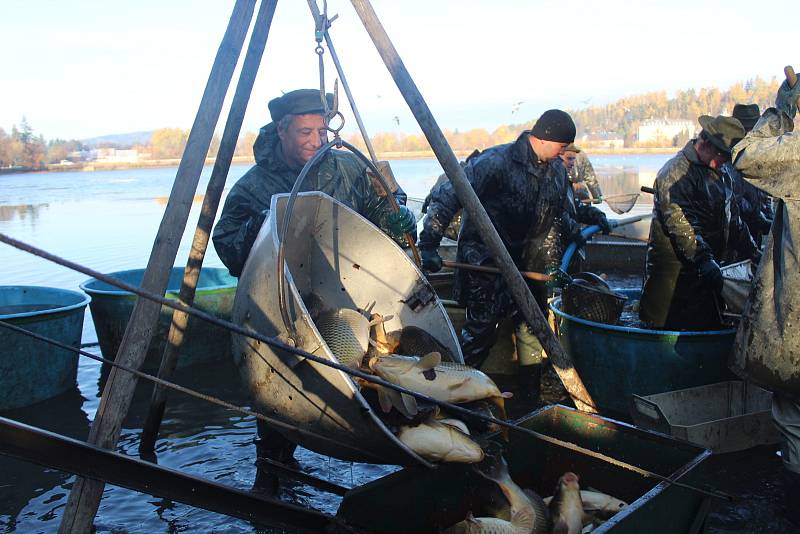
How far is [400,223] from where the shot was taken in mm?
4418

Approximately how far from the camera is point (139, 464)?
262 cm

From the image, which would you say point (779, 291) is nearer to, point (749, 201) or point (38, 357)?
point (749, 201)

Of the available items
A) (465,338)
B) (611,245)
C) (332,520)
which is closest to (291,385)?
(332,520)

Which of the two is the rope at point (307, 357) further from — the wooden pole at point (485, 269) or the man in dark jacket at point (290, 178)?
the wooden pole at point (485, 269)

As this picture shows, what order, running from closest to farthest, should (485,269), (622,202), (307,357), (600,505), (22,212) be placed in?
(307,357)
(600,505)
(485,269)
(622,202)
(22,212)

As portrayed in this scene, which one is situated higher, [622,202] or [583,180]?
[583,180]

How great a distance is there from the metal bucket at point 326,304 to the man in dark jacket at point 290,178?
0.39m

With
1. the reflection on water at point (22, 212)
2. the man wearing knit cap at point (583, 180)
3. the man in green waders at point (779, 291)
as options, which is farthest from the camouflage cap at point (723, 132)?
the reflection on water at point (22, 212)

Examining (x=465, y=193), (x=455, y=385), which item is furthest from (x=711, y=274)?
(x=455, y=385)

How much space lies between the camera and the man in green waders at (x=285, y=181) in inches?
171

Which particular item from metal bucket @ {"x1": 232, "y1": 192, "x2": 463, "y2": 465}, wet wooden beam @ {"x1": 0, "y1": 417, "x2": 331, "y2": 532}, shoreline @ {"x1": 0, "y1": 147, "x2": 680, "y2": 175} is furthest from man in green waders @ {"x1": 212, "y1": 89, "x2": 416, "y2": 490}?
shoreline @ {"x1": 0, "y1": 147, "x2": 680, "y2": 175}

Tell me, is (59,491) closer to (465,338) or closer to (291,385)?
(291,385)

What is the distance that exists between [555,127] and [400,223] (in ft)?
6.18

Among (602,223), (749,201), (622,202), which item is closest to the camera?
(602,223)
